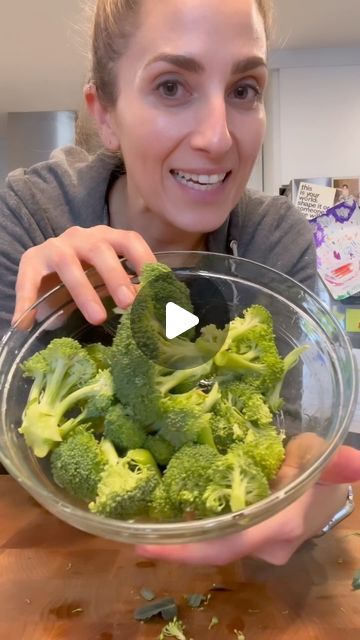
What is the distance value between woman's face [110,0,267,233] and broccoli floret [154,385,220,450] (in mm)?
379

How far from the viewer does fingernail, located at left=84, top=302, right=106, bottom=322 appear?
671 millimetres

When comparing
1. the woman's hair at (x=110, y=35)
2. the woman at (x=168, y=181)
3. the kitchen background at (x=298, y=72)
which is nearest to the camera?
the woman at (x=168, y=181)

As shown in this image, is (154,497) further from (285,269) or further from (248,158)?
(285,269)

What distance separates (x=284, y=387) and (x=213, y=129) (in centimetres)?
36

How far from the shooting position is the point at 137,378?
613 millimetres

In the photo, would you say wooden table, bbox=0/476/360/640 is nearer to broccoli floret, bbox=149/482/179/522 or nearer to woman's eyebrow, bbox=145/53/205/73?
broccoli floret, bbox=149/482/179/522

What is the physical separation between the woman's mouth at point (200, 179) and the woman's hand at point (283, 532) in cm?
45

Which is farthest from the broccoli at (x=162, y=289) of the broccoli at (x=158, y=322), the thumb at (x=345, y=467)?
the thumb at (x=345, y=467)

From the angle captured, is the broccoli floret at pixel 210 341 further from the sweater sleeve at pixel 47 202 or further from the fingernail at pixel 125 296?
the sweater sleeve at pixel 47 202

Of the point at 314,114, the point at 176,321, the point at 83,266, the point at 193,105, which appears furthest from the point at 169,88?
the point at 314,114

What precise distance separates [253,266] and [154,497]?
304 millimetres

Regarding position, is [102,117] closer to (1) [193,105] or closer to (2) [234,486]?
(1) [193,105]

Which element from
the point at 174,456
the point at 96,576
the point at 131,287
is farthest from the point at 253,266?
the point at 96,576

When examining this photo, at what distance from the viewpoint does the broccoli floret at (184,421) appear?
59cm
